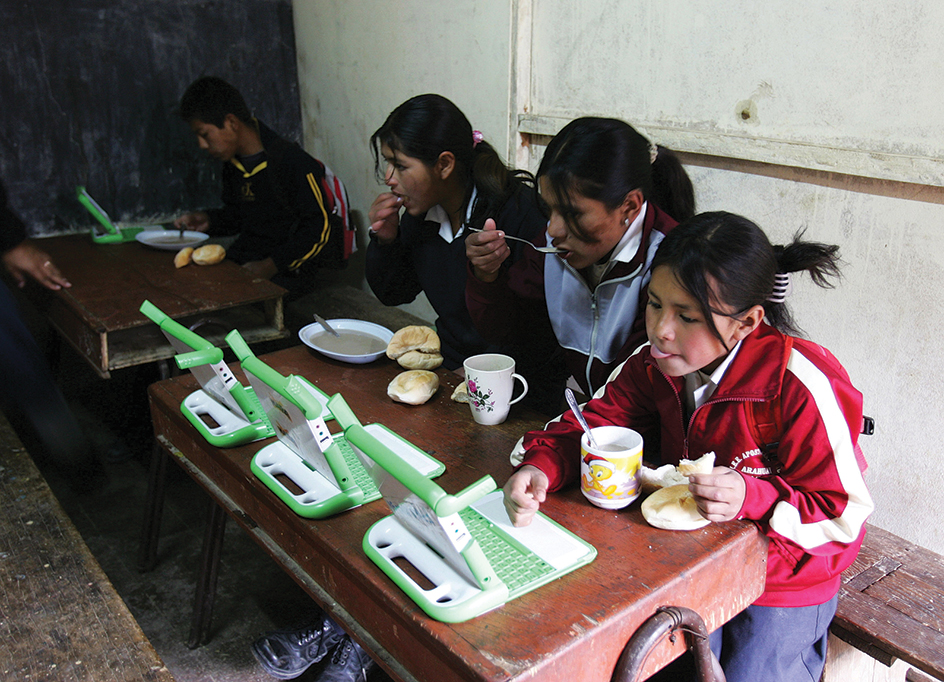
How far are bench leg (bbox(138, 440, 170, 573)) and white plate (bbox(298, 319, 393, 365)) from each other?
1.97 feet

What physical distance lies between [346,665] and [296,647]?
152 mm

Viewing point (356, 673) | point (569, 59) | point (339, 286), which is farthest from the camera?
point (339, 286)

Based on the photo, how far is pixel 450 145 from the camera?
7.34 feet

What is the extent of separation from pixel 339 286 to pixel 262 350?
1.94ft

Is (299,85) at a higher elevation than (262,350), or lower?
higher

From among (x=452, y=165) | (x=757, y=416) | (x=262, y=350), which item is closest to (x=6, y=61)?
(x=262, y=350)

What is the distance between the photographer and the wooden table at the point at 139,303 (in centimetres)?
262

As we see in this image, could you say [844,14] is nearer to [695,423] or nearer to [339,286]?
[695,423]

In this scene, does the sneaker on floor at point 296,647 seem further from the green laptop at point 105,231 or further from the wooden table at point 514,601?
the green laptop at point 105,231

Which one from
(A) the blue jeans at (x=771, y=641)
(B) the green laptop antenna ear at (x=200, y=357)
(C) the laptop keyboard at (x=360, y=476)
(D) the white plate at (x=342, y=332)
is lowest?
(A) the blue jeans at (x=771, y=641)

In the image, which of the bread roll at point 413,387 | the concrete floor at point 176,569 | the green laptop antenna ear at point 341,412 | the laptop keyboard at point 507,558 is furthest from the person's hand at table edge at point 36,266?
the laptop keyboard at point 507,558

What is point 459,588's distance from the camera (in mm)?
1081

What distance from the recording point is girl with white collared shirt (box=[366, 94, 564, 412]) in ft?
7.29

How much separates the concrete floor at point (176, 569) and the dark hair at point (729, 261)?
4.94 feet
